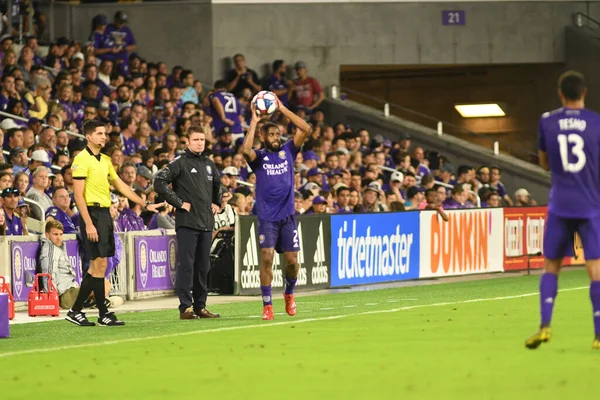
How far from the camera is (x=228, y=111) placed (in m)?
29.7

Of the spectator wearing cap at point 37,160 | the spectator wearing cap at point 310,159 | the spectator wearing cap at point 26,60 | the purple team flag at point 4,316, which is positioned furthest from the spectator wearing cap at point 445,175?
the purple team flag at point 4,316

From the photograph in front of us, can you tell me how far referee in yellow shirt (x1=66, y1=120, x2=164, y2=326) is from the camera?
579 inches

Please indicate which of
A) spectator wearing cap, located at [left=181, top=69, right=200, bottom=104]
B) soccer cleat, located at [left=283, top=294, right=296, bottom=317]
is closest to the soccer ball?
soccer cleat, located at [left=283, top=294, right=296, bottom=317]

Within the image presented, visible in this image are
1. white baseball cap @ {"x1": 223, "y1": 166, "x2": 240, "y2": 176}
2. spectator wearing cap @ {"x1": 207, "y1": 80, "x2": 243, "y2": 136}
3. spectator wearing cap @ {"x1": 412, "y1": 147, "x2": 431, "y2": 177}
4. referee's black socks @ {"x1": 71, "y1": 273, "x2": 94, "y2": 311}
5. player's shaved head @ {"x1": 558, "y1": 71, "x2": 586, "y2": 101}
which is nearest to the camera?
player's shaved head @ {"x1": 558, "y1": 71, "x2": 586, "y2": 101}

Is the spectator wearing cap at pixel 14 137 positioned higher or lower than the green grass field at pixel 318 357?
higher

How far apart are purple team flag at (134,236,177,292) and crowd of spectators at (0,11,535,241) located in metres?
0.44

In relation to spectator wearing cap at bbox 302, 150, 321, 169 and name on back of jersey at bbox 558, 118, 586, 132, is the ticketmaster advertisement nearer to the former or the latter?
spectator wearing cap at bbox 302, 150, 321, 169

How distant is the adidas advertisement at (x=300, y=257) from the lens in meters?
20.9

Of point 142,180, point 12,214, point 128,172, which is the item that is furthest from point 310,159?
point 12,214

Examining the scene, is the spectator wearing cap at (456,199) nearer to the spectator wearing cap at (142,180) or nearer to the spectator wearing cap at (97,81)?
the spectator wearing cap at (142,180)

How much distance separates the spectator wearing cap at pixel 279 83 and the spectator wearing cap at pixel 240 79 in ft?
1.94

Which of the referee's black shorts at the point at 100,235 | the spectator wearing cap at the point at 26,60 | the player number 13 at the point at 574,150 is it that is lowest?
the referee's black shorts at the point at 100,235

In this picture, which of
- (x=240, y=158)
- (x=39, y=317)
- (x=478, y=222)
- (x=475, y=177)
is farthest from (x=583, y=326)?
(x=475, y=177)

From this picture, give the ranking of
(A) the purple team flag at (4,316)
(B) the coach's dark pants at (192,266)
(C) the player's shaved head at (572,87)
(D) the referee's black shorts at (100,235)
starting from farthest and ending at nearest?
1. (B) the coach's dark pants at (192,266)
2. (D) the referee's black shorts at (100,235)
3. (A) the purple team flag at (4,316)
4. (C) the player's shaved head at (572,87)
